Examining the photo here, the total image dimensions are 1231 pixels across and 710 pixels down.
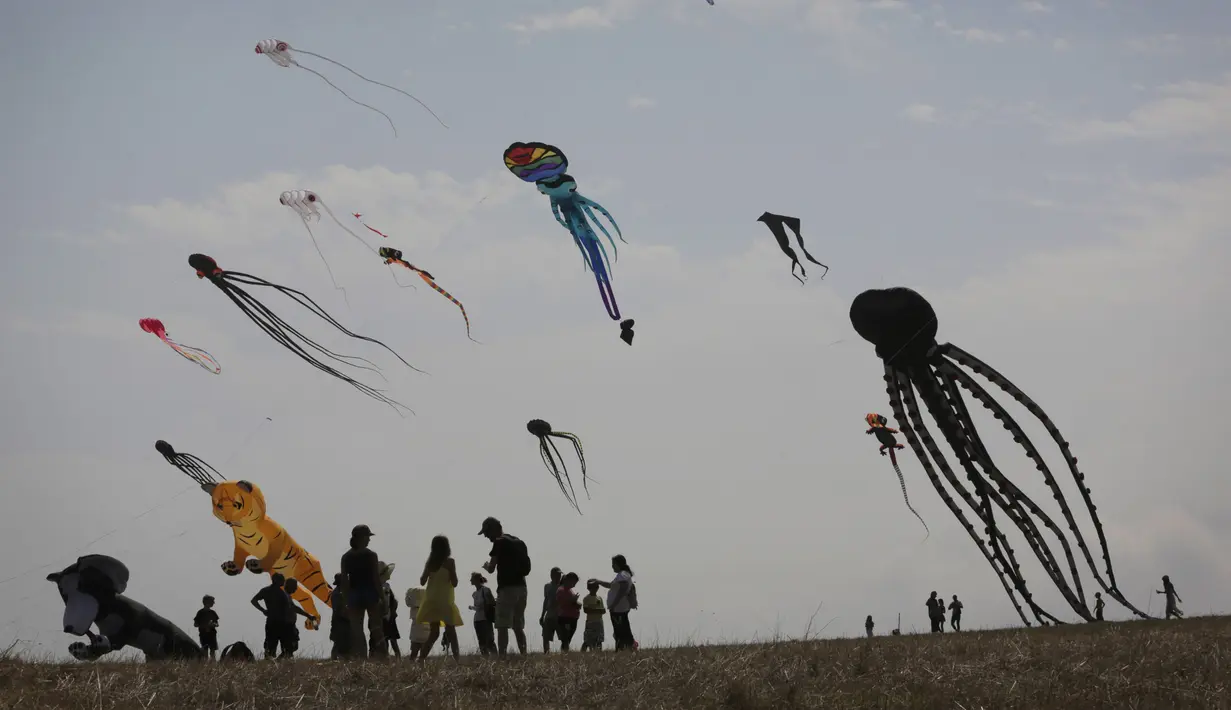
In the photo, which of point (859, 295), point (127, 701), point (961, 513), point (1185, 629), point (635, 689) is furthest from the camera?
point (859, 295)

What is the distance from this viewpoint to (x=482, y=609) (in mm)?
16734

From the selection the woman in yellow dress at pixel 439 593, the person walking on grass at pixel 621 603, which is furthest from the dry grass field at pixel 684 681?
the person walking on grass at pixel 621 603

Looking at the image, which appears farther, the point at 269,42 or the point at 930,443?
the point at 269,42

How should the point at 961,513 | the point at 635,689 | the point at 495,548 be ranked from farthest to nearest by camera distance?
the point at 961,513, the point at 495,548, the point at 635,689

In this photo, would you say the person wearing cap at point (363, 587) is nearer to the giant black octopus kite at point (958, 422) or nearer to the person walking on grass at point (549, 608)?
the person walking on grass at point (549, 608)

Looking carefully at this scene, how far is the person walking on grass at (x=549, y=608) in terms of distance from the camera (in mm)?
17391

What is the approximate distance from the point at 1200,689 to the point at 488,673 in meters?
7.41

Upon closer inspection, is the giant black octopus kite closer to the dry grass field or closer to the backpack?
the dry grass field

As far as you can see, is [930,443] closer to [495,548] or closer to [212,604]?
[495,548]

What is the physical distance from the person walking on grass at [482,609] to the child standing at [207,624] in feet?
11.8

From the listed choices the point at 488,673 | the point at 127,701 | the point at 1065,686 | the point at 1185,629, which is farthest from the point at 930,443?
the point at 127,701

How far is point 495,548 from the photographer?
14867 mm

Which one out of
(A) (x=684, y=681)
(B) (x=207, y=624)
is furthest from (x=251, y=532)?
(A) (x=684, y=681)

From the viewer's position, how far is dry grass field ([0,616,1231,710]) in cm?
1204
